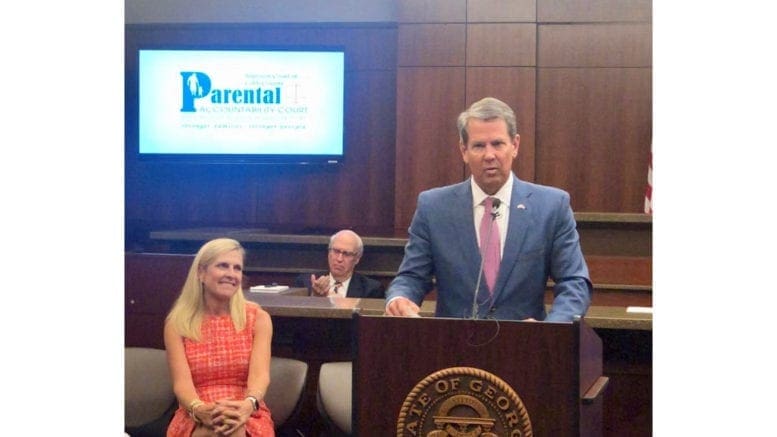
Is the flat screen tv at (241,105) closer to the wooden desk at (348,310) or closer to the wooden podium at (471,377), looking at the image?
the wooden desk at (348,310)

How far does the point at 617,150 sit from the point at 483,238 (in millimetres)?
5493

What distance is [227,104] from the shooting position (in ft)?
27.0

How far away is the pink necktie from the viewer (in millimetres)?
2697

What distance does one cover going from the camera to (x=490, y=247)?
2719 mm

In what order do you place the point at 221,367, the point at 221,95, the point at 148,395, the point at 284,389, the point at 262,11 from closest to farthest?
the point at 221,367
the point at 284,389
the point at 148,395
the point at 221,95
the point at 262,11

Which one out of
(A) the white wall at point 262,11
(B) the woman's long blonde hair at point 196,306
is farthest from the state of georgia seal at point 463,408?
(A) the white wall at point 262,11

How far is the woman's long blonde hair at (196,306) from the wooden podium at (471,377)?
4.61ft

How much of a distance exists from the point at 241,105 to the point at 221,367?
4820 mm

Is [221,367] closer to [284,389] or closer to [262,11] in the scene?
[284,389]

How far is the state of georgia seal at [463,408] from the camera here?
7.29 feet

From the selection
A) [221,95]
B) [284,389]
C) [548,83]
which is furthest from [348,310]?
[221,95]

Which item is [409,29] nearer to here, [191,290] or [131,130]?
[131,130]
